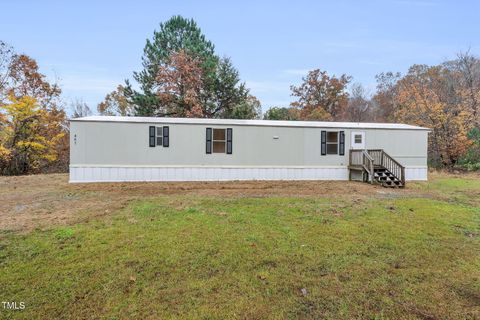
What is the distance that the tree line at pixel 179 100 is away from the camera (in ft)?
52.3

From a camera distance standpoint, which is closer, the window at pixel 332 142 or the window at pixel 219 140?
the window at pixel 219 140

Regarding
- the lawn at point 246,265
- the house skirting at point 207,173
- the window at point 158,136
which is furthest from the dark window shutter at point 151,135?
the lawn at point 246,265

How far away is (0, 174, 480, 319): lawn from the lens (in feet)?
8.35

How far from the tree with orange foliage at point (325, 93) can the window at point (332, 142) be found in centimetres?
1816

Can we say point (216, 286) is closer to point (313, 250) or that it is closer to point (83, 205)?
point (313, 250)

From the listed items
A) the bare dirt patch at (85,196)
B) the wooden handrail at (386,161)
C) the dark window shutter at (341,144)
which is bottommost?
the bare dirt patch at (85,196)

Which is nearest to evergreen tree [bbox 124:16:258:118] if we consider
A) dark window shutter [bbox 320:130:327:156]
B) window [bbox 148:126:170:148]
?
window [bbox 148:126:170:148]

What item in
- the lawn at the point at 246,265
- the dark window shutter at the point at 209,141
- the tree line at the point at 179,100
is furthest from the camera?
the tree line at the point at 179,100

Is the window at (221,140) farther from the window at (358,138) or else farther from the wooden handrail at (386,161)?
the wooden handrail at (386,161)

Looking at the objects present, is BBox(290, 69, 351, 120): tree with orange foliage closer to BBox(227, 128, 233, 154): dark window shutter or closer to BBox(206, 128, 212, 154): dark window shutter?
BBox(227, 128, 233, 154): dark window shutter

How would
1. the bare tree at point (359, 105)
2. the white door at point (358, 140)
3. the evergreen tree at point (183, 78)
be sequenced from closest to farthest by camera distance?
the white door at point (358, 140) < the evergreen tree at point (183, 78) < the bare tree at point (359, 105)

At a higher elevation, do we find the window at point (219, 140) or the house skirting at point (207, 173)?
the window at point (219, 140)

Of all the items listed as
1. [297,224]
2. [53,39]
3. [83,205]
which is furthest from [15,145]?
[297,224]

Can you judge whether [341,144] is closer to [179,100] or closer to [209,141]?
[209,141]
